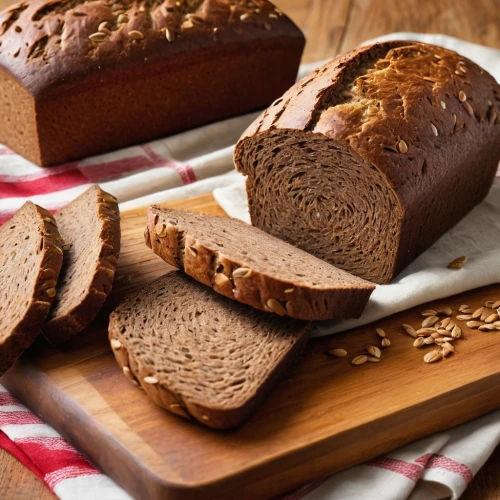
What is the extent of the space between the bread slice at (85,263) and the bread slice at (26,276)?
69 millimetres

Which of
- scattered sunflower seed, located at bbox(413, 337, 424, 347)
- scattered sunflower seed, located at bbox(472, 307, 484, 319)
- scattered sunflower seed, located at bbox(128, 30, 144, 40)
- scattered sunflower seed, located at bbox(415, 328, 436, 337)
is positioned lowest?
scattered sunflower seed, located at bbox(472, 307, 484, 319)

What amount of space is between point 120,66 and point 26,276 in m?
1.86

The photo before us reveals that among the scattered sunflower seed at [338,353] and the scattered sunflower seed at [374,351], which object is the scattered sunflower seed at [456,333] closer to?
the scattered sunflower seed at [374,351]

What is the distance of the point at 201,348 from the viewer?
283cm

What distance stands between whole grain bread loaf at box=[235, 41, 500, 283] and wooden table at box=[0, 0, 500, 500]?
228 cm

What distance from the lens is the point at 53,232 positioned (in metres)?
3.28

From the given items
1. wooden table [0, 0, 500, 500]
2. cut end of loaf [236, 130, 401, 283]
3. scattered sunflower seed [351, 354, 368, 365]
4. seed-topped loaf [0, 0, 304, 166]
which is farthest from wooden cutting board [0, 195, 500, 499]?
wooden table [0, 0, 500, 500]

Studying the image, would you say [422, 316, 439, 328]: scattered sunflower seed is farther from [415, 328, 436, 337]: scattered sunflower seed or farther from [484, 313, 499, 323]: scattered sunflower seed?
[484, 313, 499, 323]: scattered sunflower seed

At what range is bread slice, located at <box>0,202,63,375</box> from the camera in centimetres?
288

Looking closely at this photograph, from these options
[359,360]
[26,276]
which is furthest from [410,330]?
[26,276]

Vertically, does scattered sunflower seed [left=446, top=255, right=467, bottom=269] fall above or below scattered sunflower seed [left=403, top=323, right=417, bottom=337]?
above

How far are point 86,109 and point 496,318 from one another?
253 centimetres

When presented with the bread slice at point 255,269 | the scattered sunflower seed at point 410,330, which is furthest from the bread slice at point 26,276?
the scattered sunflower seed at point 410,330

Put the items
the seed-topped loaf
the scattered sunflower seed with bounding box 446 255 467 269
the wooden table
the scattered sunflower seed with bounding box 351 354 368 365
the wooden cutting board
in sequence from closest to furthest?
1. the wooden cutting board
2. the scattered sunflower seed with bounding box 351 354 368 365
3. the scattered sunflower seed with bounding box 446 255 467 269
4. the seed-topped loaf
5. the wooden table
